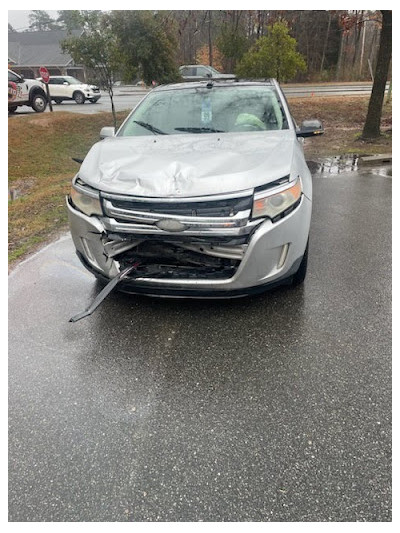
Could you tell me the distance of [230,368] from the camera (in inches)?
96.2

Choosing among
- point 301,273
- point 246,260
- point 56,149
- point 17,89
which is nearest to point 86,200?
point 246,260

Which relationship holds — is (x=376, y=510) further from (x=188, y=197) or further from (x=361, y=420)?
(x=188, y=197)

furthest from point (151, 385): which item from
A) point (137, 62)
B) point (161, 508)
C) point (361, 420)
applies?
point (137, 62)

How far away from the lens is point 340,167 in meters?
7.93

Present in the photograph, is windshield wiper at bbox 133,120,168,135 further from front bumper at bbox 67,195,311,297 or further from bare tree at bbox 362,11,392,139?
bare tree at bbox 362,11,392,139

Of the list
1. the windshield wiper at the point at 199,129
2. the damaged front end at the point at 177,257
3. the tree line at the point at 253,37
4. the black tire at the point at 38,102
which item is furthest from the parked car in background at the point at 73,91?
the damaged front end at the point at 177,257

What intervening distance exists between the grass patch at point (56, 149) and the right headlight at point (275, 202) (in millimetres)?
2862

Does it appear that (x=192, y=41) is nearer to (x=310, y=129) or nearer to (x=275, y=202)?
(x=310, y=129)

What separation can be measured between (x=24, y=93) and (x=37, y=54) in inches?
1364

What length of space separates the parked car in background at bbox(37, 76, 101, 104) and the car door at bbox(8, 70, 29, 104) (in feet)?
21.9

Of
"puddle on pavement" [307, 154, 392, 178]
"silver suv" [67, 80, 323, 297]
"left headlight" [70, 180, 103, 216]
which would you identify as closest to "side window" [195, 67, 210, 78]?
"puddle on pavement" [307, 154, 392, 178]

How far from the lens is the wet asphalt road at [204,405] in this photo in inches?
67.4

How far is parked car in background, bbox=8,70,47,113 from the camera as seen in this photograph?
48.4 ft

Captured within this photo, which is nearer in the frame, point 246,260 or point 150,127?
point 246,260
